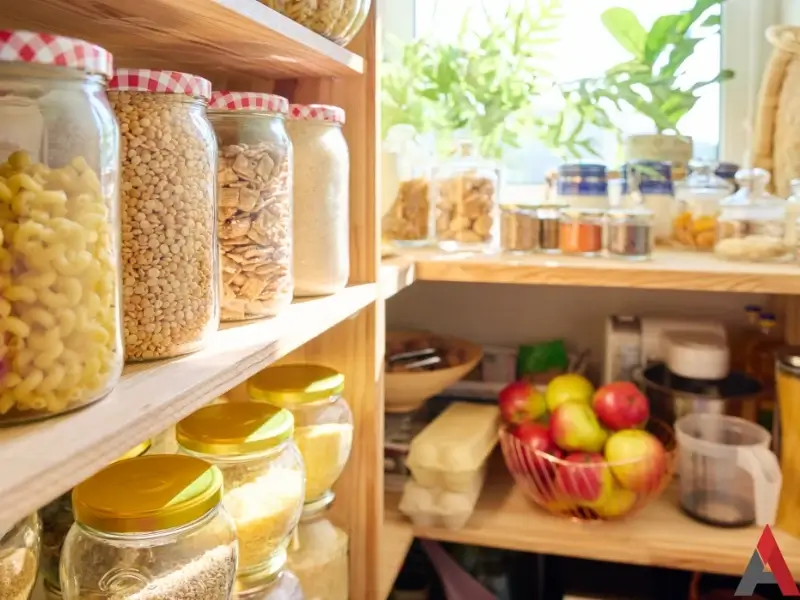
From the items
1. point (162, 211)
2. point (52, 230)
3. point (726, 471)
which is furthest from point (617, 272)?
point (52, 230)

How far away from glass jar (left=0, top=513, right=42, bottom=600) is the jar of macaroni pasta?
140 mm

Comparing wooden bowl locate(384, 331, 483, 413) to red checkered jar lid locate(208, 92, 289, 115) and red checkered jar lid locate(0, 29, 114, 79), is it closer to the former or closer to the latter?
red checkered jar lid locate(208, 92, 289, 115)

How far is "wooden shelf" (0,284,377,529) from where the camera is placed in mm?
356

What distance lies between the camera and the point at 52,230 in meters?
0.42

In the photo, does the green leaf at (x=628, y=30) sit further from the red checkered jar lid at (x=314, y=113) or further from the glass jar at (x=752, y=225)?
the red checkered jar lid at (x=314, y=113)

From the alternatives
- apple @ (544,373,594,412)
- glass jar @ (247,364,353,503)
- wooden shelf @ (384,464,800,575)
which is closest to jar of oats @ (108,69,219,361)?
glass jar @ (247,364,353,503)

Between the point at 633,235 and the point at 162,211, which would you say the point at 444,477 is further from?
the point at 162,211

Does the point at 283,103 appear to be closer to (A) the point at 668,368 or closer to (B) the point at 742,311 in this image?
(A) the point at 668,368

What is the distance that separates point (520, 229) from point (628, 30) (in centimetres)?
55

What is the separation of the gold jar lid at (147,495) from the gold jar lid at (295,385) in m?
0.22

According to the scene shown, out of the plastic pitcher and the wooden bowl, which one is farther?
the wooden bowl

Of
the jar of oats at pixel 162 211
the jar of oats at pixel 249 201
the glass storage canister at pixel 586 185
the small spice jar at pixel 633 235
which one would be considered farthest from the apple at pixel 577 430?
the jar of oats at pixel 162 211

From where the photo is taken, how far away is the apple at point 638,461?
3.79 ft

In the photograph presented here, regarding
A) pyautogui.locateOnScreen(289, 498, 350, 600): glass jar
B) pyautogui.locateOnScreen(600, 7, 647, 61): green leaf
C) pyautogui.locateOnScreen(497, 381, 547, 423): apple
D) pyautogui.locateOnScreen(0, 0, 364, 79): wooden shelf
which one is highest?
pyautogui.locateOnScreen(600, 7, 647, 61): green leaf
